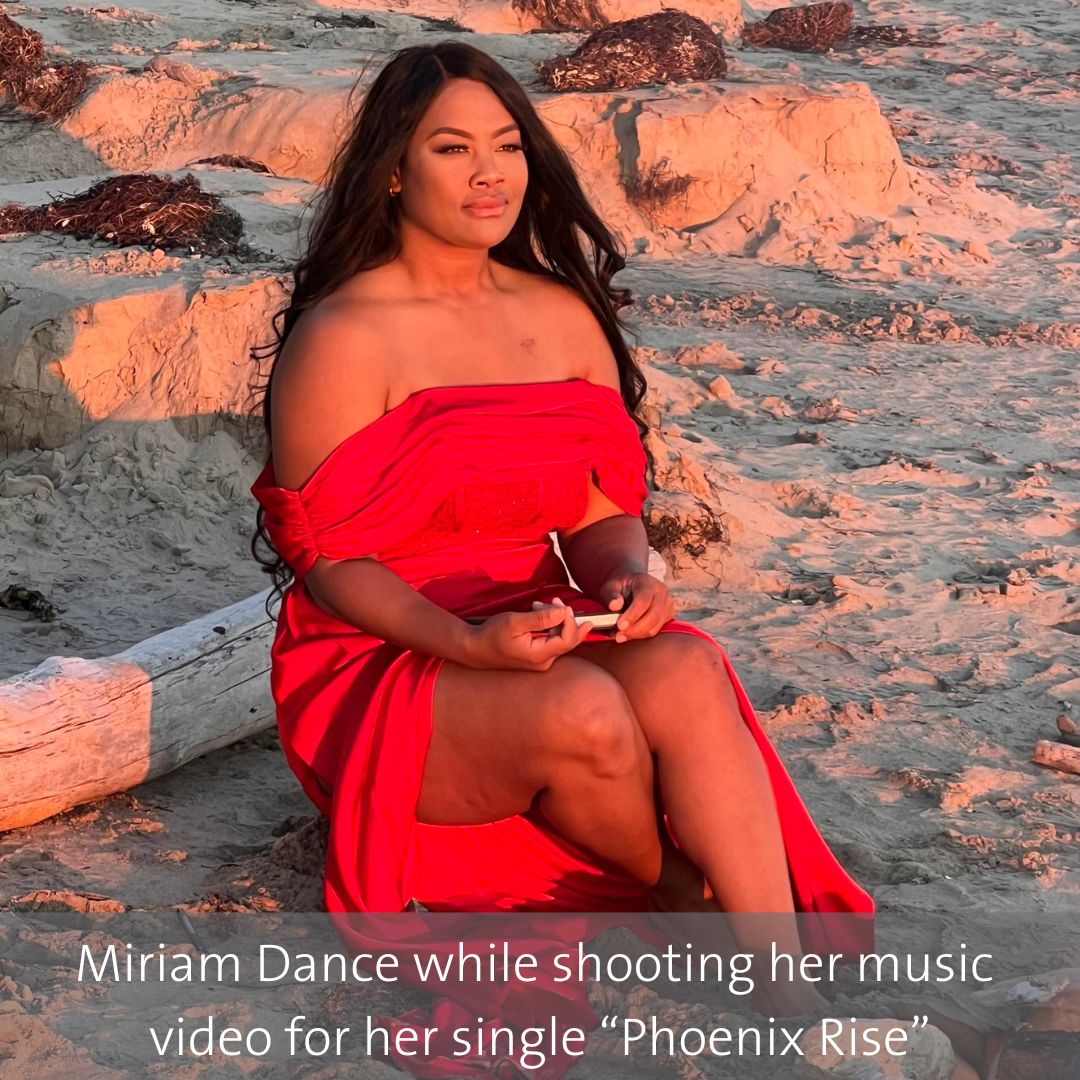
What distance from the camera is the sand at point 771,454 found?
3.80 m

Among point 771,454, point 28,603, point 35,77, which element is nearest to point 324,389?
point 28,603

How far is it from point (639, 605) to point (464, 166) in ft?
3.19

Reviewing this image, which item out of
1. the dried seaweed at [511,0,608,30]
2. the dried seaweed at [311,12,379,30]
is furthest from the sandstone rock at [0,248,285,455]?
the dried seaweed at [511,0,608,30]

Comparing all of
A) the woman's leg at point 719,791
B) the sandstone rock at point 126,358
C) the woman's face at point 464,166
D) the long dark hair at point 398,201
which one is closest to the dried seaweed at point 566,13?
the sandstone rock at point 126,358

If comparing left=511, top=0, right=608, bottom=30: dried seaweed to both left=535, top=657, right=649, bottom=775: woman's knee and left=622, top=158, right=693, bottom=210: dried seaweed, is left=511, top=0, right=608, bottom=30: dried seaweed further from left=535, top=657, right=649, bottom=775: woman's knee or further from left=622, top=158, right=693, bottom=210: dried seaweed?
left=535, top=657, right=649, bottom=775: woman's knee

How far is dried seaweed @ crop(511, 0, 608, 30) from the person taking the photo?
14.5 meters

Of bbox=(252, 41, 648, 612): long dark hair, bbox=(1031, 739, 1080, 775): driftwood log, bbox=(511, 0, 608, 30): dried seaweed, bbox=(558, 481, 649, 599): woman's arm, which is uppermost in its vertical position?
bbox=(511, 0, 608, 30): dried seaweed

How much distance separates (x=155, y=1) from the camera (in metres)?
15.0

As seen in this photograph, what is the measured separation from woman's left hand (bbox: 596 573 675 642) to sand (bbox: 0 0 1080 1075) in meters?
0.91

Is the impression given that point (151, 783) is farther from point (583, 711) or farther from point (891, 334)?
point (891, 334)

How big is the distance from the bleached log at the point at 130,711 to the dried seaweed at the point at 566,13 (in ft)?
37.4

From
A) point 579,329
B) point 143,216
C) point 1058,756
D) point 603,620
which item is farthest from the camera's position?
point 143,216

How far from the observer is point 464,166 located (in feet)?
10.5

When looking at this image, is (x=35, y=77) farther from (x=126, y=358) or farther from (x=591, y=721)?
(x=591, y=721)
